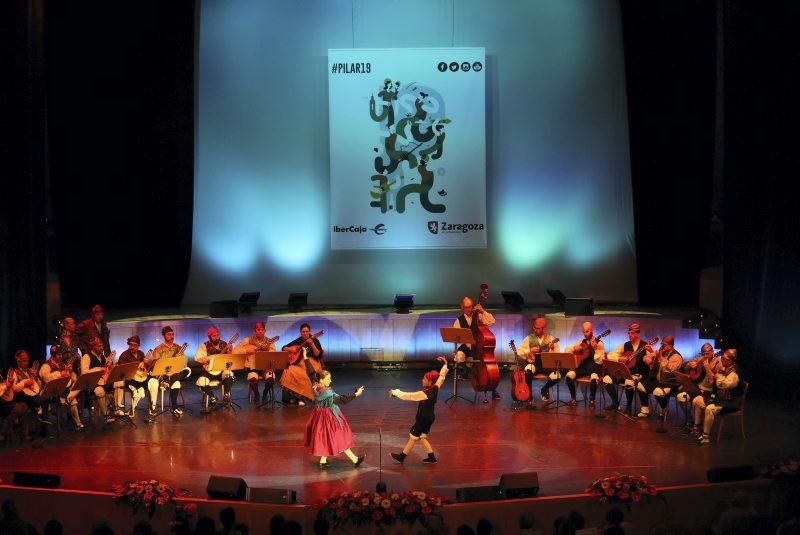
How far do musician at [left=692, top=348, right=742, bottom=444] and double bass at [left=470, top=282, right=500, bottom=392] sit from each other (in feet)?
8.17

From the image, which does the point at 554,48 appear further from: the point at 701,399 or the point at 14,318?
the point at 14,318

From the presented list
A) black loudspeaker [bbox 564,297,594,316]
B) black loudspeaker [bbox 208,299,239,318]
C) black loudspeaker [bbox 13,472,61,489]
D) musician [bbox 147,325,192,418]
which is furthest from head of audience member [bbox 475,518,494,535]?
black loudspeaker [bbox 208,299,239,318]

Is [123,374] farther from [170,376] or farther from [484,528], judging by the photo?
[484,528]

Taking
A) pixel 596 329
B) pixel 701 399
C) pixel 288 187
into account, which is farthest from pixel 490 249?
pixel 701 399

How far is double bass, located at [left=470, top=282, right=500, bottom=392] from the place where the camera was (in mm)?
11820

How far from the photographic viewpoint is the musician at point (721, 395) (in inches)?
403

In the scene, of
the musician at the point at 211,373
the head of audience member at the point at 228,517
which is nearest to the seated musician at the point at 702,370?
the musician at the point at 211,373

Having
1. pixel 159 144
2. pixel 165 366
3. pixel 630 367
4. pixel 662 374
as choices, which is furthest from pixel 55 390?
pixel 662 374

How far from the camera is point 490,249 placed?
50.6 ft

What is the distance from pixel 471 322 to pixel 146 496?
18.2ft

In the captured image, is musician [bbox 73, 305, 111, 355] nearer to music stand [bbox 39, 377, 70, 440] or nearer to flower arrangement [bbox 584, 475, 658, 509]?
music stand [bbox 39, 377, 70, 440]

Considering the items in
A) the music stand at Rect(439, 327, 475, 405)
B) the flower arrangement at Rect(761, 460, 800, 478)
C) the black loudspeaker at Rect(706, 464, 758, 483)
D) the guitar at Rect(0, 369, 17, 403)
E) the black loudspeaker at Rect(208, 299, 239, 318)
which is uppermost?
the black loudspeaker at Rect(208, 299, 239, 318)

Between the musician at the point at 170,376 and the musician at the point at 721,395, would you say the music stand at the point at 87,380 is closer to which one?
the musician at the point at 170,376

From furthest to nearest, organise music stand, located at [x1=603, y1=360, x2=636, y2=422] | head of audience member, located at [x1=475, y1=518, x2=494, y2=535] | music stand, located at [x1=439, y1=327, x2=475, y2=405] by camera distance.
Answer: music stand, located at [x1=439, y1=327, x2=475, y2=405] → music stand, located at [x1=603, y1=360, x2=636, y2=422] → head of audience member, located at [x1=475, y1=518, x2=494, y2=535]
